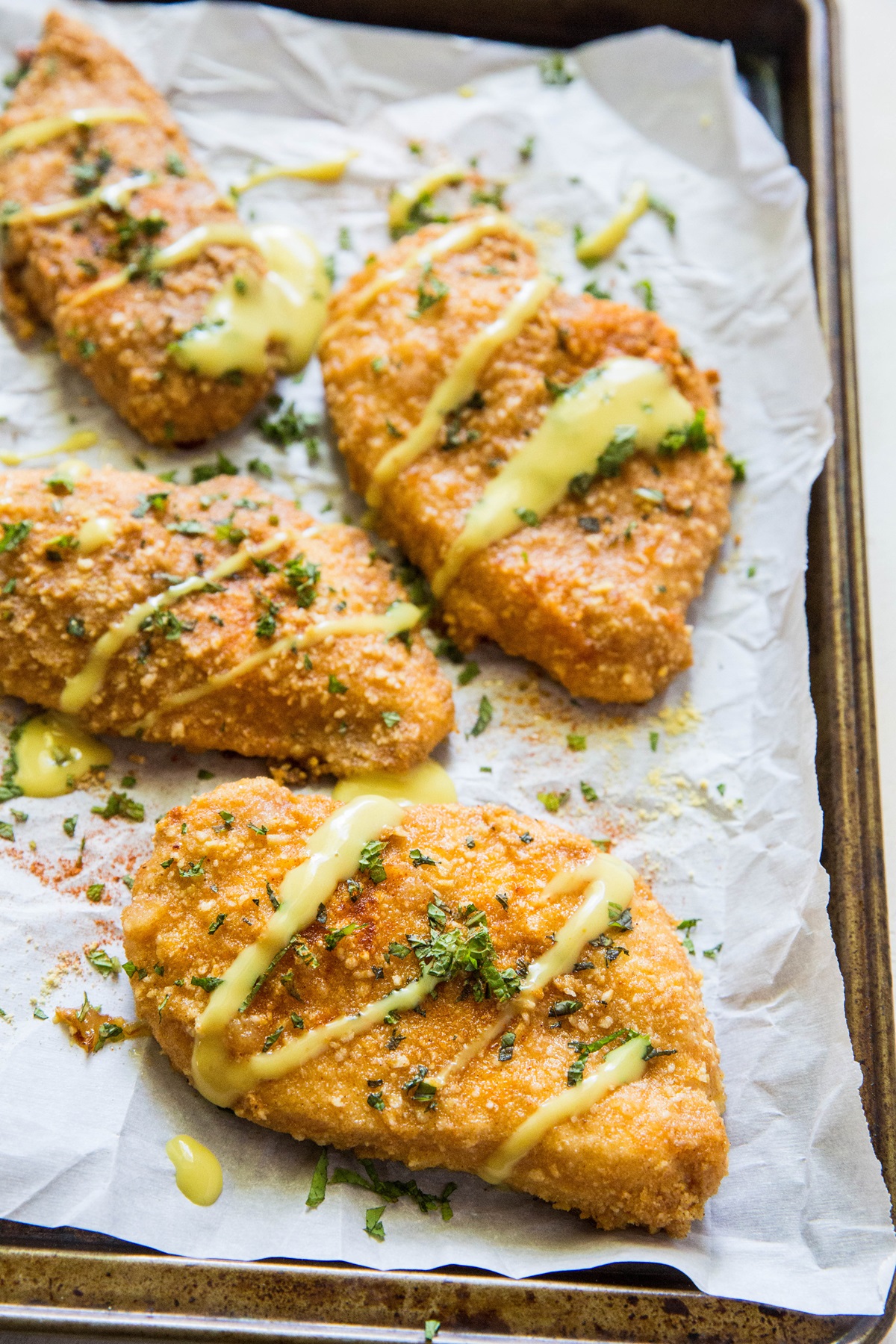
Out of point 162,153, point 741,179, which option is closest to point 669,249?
point 741,179

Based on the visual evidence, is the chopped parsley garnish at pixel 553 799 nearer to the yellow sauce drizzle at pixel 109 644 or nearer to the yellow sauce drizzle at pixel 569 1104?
the yellow sauce drizzle at pixel 569 1104

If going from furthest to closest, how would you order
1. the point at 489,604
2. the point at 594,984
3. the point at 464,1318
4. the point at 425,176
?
the point at 425,176 < the point at 489,604 < the point at 594,984 < the point at 464,1318

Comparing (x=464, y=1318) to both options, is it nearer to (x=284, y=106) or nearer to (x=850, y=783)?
(x=850, y=783)

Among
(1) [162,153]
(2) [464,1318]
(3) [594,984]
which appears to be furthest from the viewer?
(1) [162,153]

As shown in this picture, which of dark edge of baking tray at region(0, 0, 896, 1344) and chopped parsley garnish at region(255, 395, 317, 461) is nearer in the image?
dark edge of baking tray at region(0, 0, 896, 1344)

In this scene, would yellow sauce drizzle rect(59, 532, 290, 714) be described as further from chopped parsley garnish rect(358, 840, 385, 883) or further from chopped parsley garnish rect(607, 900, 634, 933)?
chopped parsley garnish rect(607, 900, 634, 933)

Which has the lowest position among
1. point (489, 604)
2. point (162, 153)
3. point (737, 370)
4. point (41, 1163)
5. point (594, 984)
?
point (41, 1163)

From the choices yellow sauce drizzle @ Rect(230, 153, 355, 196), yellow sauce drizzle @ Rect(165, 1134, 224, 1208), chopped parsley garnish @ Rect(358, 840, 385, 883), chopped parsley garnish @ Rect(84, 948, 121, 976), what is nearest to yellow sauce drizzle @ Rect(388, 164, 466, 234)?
yellow sauce drizzle @ Rect(230, 153, 355, 196)

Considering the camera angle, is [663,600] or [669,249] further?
[669,249]
